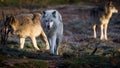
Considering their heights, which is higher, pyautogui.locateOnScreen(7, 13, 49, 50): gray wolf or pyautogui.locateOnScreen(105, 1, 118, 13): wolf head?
pyautogui.locateOnScreen(105, 1, 118, 13): wolf head

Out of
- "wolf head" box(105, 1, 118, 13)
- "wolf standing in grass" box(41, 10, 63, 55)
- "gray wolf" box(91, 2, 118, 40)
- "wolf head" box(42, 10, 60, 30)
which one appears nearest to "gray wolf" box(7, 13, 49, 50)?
"wolf standing in grass" box(41, 10, 63, 55)

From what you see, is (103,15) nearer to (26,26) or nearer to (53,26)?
(26,26)

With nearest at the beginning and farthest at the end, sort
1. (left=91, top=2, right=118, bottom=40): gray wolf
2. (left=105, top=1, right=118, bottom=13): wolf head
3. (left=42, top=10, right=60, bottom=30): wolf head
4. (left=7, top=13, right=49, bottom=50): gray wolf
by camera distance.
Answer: (left=42, top=10, right=60, bottom=30): wolf head < (left=7, top=13, right=49, bottom=50): gray wolf < (left=91, top=2, right=118, bottom=40): gray wolf < (left=105, top=1, right=118, bottom=13): wolf head

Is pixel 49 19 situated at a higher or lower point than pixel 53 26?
higher

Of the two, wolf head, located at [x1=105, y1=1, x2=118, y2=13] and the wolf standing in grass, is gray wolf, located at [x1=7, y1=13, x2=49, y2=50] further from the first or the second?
wolf head, located at [x1=105, y1=1, x2=118, y2=13]

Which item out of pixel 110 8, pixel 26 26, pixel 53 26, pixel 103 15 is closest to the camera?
pixel 53 26

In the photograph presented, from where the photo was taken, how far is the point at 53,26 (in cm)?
1397

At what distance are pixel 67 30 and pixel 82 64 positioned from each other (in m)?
17.9

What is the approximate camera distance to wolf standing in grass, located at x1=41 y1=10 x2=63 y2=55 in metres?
13.7

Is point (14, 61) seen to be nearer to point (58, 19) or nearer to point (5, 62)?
point (5, 62)

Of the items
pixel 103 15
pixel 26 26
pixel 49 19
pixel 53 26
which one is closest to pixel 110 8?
pixel 103 15

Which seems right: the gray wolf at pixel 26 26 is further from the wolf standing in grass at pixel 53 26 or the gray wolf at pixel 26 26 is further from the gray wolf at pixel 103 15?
the gray wolf at pixel 103 15

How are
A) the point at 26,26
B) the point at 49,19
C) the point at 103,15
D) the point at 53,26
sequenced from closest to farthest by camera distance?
1. the point at 49,19
2. the point at 53,26
3. the point at 26,26
4. the point at 103,15

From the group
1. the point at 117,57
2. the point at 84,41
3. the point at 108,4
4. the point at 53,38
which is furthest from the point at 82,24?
the point at 117,57
